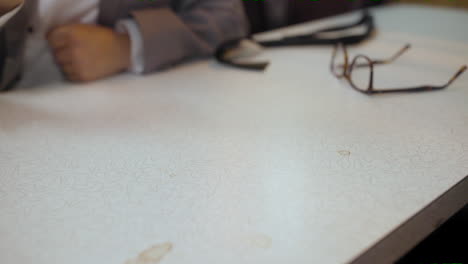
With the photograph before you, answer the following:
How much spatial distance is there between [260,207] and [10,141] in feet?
0.82

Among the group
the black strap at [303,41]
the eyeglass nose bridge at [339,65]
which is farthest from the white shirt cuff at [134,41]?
the eyeglass nose bridge at [339,65]

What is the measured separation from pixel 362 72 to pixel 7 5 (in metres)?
0.43

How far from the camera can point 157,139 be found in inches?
14.9

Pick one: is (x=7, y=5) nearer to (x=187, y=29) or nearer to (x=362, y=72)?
(x=187, y=29)

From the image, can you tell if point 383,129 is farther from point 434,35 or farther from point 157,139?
point 434,35

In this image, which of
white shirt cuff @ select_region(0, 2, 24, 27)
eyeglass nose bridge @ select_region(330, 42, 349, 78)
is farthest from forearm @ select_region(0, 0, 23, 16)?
eyeglass nose bridge @ select_region(330, 42, 349, 78)

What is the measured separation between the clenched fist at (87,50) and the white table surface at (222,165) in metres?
0.02

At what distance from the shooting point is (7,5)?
40 cm

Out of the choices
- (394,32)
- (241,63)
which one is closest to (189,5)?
(241,63)

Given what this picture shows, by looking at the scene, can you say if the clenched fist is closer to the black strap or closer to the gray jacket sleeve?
the gray jacket sleeve

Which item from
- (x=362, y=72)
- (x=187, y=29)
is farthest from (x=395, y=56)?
(x=187, y=29)

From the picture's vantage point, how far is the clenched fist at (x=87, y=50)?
0.51m

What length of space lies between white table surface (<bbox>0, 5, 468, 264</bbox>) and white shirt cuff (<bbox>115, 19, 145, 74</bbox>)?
2 centimetres

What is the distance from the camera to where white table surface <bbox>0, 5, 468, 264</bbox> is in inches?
9.8
